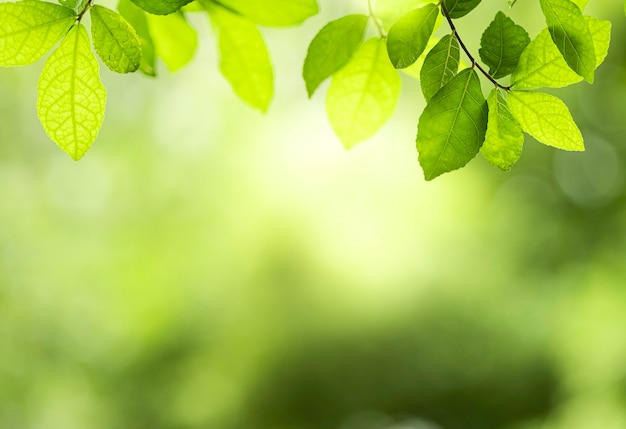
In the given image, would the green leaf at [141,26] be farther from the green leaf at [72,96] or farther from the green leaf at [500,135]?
the green leaf at [500,135]

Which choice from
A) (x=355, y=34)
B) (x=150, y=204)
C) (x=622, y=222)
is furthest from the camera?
(x=150, y=204)

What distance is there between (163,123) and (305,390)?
4.00 metres

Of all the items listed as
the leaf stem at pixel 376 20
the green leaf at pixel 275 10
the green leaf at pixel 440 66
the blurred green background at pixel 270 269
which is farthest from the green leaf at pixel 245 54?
the blurred green background at pixel 270 269

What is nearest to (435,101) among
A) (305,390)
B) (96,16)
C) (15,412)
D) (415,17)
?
(415,17)

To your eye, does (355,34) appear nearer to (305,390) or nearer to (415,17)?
(415,17)

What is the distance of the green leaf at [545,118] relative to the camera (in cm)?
48

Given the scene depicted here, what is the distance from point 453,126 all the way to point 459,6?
9cm

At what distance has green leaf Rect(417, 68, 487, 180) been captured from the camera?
0.46 metres

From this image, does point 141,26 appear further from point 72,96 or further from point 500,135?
point 500,135

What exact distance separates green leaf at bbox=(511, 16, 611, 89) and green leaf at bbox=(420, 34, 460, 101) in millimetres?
56

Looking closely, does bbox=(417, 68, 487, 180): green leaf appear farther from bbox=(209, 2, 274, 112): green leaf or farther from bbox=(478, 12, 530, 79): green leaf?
bbox=(209, 2, 274, 112): green leaf

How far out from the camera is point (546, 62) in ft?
1.60

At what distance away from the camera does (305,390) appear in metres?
8.41

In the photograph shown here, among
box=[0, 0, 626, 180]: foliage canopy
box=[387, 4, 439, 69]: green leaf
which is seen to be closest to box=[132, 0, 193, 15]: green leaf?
box=[0, 0, 626, 180]: foliage canopy
